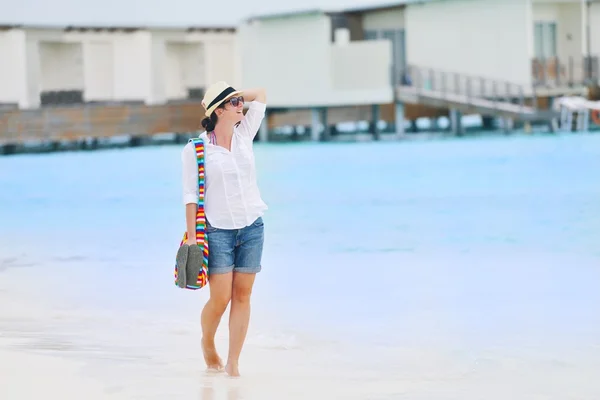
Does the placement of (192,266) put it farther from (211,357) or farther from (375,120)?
(375,120)

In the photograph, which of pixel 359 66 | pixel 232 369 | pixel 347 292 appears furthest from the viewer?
pixel 359 66

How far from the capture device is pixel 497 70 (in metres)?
42.1

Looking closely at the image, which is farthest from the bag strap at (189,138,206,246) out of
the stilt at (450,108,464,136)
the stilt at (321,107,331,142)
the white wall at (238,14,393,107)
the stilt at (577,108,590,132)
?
the stilt at (321,107,331,142)

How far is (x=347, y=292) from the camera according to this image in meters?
11.6

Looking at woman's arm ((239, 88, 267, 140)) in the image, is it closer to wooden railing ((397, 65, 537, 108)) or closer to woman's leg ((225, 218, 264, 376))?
woman's leg ((225, 218, 264, 376))

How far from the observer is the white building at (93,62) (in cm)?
4303

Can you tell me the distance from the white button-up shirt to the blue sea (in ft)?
3.16

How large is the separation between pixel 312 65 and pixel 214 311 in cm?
3653

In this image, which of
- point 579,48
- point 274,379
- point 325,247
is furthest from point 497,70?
point 274,379

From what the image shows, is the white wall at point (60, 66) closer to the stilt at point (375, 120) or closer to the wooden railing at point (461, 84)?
the stilt at point (375, 120)

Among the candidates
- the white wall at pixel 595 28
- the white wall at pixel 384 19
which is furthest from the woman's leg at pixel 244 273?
the white wall at pixel 595 28

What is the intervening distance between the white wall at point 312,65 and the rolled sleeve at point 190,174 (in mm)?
34931

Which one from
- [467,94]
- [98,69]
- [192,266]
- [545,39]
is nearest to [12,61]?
[98,69]

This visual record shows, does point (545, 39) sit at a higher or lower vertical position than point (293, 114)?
higher
